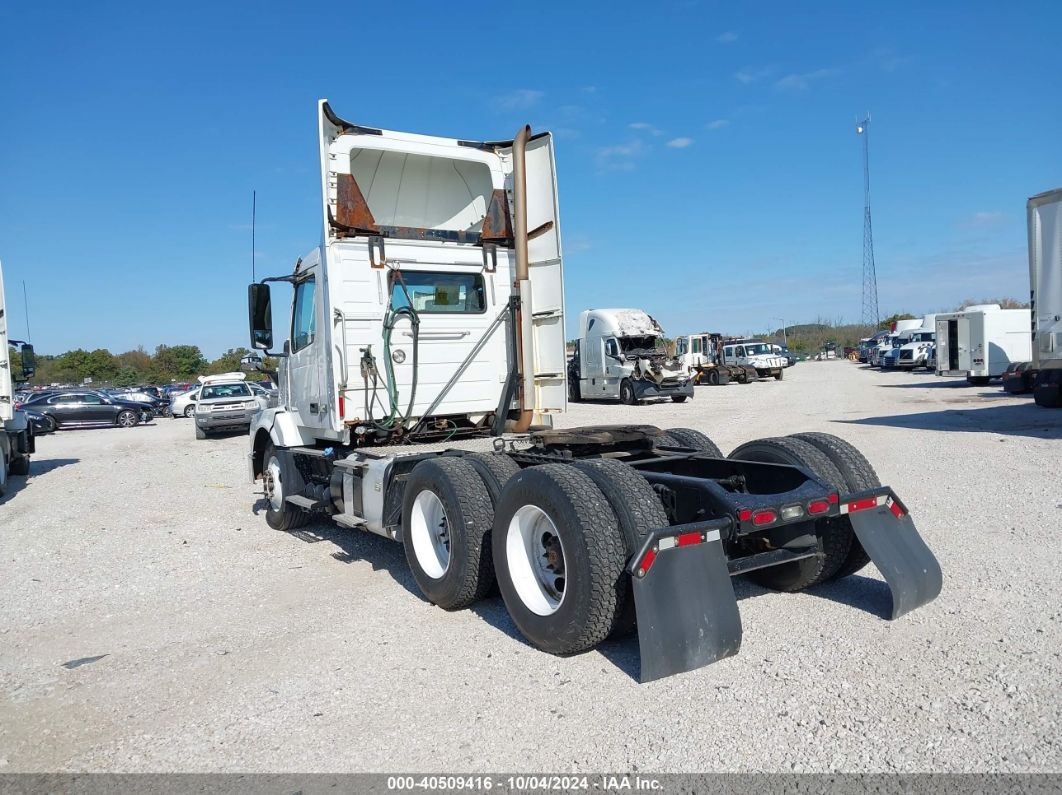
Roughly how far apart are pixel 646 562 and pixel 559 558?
2.89ft

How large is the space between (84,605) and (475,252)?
4.39 meters

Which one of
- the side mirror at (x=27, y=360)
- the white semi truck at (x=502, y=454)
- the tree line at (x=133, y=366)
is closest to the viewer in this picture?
the white semi truck at (x=502, y=454)

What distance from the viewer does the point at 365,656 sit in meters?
4.46

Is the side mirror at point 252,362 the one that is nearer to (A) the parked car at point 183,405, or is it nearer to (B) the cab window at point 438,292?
(B) the cab window at point 438,292

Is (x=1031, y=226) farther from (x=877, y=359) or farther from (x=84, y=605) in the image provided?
(x=877, y=359)

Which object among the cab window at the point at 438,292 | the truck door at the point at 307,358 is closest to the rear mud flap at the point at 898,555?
the cab window at the point at 438,292

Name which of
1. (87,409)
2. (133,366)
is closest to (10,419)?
(87,409)

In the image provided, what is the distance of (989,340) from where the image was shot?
86.5 ft

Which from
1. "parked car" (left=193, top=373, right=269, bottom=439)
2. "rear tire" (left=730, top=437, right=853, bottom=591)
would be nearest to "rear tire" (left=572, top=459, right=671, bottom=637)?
"rear tire" (left=730, top=437, right=853, bottom=591)

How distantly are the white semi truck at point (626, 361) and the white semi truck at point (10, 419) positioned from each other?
17234 mm

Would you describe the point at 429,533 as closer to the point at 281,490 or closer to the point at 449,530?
the point at 449,530

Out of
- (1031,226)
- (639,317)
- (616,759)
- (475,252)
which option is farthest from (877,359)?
(616,759)

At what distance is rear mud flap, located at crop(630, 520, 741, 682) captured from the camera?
3.72 meters

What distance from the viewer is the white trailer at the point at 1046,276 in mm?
13164
